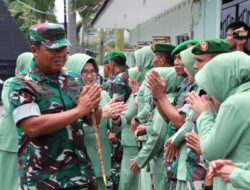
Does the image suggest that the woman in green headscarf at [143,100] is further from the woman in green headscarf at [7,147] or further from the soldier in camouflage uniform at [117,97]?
the woman in green headscarf at [7,147]

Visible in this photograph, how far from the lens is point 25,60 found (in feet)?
12.6

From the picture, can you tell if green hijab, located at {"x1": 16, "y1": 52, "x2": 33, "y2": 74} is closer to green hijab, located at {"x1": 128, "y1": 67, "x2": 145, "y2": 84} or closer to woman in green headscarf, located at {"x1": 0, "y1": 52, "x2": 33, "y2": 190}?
woman in green headscarf, located at {"x1": 0, "y1": 52, "x2": 33, "y2": 190}

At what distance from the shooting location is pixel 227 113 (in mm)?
1828

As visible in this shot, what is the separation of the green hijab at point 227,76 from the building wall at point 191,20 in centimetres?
456

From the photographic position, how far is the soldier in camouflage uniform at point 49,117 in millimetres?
2113

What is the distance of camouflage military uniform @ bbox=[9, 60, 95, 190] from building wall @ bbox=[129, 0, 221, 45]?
479 centimetres

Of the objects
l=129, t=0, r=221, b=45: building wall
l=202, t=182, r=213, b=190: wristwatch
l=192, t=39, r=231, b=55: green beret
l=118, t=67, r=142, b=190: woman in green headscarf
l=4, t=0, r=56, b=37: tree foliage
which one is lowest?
l=118, t=67, r=142, b=190: woman in green headscarf

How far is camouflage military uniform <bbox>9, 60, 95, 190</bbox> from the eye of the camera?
7.11ft

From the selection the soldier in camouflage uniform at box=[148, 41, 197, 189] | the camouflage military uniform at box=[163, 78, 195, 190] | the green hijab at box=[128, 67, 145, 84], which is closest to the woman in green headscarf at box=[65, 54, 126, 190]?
the soldier in camouflage uniform at box=[148, 41, 197, 189]

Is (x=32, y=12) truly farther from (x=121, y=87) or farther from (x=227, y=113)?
(x=227, y=113)

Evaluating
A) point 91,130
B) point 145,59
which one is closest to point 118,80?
point 145,59

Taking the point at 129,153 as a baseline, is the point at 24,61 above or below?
above

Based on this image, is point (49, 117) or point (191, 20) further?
point (191, 20)

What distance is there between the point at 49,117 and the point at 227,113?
1.12 meters
